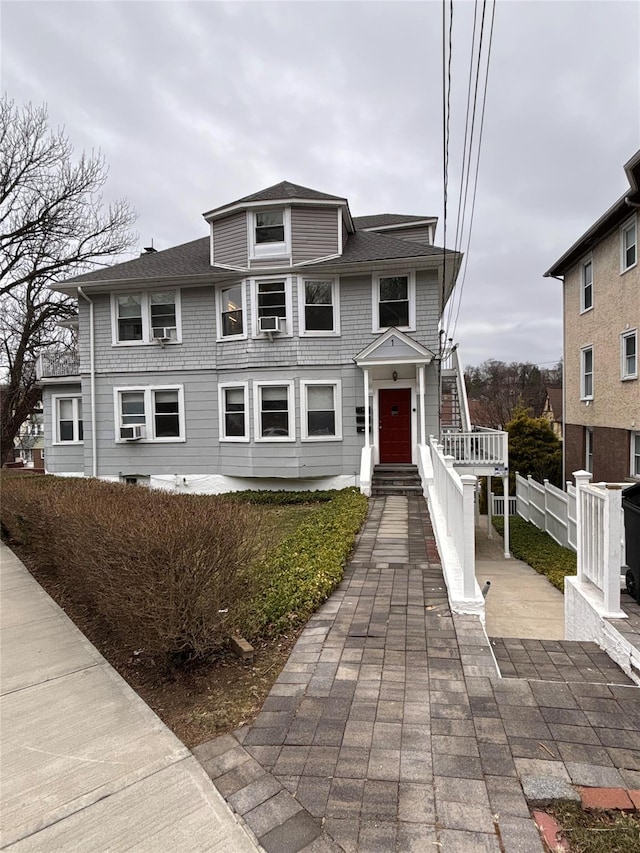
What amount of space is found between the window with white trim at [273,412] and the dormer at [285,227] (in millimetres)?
3412

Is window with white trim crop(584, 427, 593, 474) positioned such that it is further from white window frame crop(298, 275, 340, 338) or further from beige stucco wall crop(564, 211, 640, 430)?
white window frame crop(298, 275, 340, 338)

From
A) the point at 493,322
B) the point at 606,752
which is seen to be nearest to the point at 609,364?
the point at 606,752

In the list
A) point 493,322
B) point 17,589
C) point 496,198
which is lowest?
point 17,589

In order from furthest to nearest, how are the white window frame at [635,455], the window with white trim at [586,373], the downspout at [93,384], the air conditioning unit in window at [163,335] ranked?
the window with white trim at [586,373]
the downspout at [93,384]
the air conditioning unit in window at [163,335]
the white window frame at [635,455]

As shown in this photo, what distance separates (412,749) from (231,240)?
13.1 meters

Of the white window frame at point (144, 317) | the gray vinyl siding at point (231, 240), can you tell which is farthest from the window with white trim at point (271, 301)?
the white window frame at point (144, 317)

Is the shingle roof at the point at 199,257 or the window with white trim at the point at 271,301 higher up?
the shingle roof at the point at 199,257

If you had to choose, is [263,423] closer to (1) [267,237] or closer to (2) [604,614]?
(1) [267,237]

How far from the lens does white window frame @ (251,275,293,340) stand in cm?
1262

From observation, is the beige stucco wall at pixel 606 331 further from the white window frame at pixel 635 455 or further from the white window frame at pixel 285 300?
the white window frame at pixel 285 300

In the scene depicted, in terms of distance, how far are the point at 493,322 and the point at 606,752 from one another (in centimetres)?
6521

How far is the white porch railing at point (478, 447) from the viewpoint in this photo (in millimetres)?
11211

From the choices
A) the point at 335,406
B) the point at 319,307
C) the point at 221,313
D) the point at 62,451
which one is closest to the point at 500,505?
the point at 335,406

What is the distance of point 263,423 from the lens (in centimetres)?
1307
